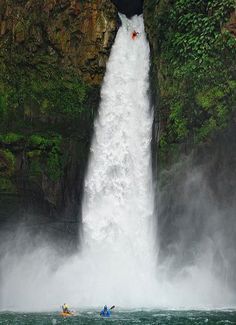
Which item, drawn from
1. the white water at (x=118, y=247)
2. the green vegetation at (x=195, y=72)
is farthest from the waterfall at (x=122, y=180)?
the green vegetation at (x=195, y=72)

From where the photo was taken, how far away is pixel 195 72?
3189 cm

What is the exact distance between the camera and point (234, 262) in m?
28.6

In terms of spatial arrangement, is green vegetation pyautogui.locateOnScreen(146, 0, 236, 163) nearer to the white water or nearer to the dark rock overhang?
the white water

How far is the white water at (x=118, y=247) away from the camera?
95.6 ft

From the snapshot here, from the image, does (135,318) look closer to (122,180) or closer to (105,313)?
(105,313)

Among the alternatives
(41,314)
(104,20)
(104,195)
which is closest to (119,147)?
(104,195)

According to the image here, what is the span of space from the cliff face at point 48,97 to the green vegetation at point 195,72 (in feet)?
16.7

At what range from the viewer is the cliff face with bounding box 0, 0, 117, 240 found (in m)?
32.2

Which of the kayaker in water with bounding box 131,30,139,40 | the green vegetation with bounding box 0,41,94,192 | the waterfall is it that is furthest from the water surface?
the kayaker in water with bounding box 131,30,139,40

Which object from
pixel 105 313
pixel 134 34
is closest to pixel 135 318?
pixel 105 313

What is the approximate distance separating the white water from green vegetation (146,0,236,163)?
8.54 ft

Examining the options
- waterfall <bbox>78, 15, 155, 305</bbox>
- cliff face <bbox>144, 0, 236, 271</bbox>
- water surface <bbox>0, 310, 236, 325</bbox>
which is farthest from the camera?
waterfall <bbox>78, 15, 155, 305</bbox>

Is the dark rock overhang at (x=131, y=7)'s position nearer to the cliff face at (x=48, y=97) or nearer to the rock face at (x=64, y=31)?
the cliff face at (x=48, y=97)

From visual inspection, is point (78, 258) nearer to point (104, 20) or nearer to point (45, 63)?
point (45, 63)
